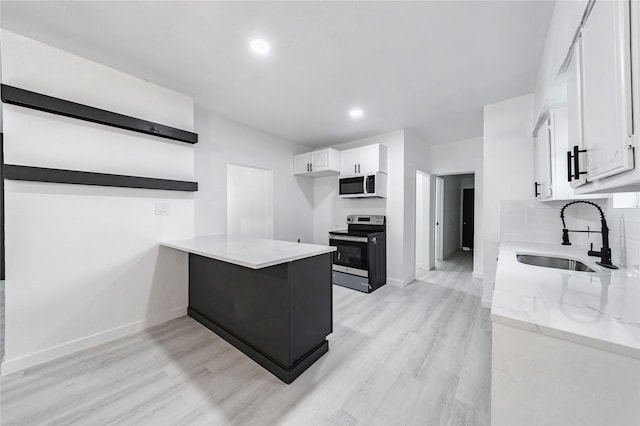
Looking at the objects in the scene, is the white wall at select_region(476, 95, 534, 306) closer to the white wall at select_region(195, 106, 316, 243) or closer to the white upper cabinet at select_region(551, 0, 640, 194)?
the white upper cabinet at select_region(551, 0, 640, 194)

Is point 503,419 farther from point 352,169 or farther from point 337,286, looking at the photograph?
point 352,169

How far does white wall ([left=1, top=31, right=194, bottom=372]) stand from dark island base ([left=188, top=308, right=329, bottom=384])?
0.97 meters

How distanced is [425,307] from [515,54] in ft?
8.94

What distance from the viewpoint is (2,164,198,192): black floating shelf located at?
5.95 feet

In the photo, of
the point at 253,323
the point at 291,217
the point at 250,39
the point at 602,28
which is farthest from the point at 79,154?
the point at 602,28

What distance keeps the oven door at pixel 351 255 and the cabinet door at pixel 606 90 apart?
263cm

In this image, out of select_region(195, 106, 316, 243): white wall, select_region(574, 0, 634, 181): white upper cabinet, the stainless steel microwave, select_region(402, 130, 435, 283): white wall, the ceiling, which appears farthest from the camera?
select_region(402, 130, 435, 283): white wall

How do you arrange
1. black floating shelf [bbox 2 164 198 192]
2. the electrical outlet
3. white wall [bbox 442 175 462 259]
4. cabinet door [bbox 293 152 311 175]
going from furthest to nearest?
white wall [bbox 442 175 462 259]
cabinet door [bbox 293 152 311 175]
the electrical outlet
black floating shelf [bbox 2 164 198 192]

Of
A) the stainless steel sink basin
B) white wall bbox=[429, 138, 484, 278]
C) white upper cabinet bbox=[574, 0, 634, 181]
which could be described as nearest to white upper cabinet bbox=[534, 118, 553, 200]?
the stainless steel sink basin

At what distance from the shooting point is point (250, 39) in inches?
72.6

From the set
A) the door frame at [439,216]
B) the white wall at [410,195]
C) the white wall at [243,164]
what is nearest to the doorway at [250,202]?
the white wall at [243,164]

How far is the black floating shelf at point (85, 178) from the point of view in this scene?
1.81 metres

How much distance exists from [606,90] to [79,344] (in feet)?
12.2

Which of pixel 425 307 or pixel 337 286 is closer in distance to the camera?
pixel 425 307
